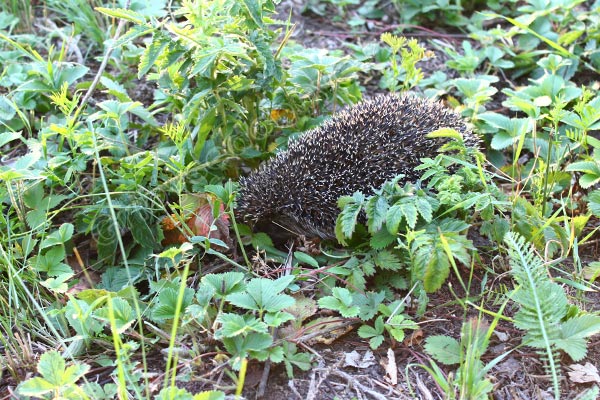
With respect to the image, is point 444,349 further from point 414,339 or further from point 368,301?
point 368,301

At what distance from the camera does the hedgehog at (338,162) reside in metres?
3.80

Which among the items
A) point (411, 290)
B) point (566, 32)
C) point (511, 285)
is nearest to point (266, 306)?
point (411, 290)

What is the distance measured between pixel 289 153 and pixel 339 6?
2828 mm

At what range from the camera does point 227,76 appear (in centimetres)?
384

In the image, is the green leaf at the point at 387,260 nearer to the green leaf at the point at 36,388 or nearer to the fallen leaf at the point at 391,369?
the fallen leaf at the point at 391,369

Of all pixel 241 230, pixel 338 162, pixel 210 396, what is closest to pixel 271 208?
pixel 241 230

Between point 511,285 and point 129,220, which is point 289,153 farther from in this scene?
point 511,285

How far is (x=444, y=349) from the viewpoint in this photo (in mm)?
2961

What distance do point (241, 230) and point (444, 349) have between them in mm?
1511

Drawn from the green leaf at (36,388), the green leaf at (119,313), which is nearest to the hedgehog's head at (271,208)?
the green leaf at (119,313)

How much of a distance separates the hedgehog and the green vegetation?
0.16 meters

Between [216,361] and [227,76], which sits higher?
[227,76]

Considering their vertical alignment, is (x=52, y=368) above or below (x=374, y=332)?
above

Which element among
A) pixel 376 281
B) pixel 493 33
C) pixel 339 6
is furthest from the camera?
pixel 339 6
